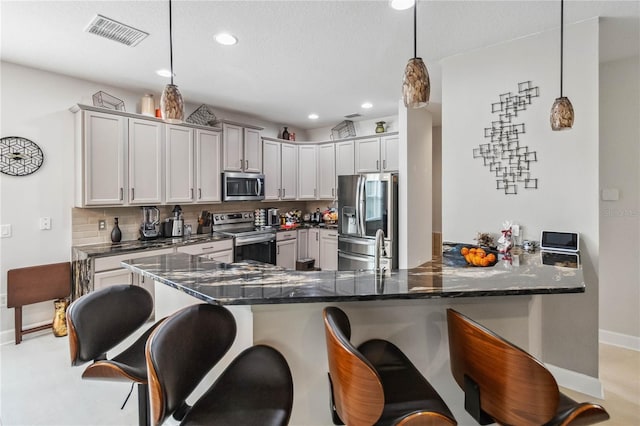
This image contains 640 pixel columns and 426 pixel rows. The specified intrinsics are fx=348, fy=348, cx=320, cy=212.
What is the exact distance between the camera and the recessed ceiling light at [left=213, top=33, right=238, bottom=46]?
8.87 ft

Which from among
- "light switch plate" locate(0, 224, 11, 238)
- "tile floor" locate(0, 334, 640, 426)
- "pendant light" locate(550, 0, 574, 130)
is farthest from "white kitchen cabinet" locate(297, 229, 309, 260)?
"pendant light" locate(550, 0, 574, 130)

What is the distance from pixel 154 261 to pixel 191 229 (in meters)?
2.76

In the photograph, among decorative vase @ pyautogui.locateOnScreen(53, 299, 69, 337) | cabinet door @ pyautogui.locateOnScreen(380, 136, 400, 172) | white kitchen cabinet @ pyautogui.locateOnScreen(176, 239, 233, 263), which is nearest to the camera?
decorative vase @ pyautogui.locateOnScreen(53, 299, 69, 337)

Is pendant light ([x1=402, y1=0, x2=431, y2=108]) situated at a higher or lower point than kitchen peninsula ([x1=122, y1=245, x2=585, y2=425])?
higher

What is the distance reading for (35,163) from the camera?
3.42 meters

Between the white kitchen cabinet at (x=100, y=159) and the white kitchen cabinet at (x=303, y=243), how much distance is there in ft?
8.86

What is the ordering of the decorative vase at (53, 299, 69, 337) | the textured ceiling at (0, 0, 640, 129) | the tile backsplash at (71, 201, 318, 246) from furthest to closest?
the tile backsplash at (71, 201, 318, 246) → the decorative vase at (53, 299, 69, 337) → the textured ceiling at (0, 0, 640, 129)

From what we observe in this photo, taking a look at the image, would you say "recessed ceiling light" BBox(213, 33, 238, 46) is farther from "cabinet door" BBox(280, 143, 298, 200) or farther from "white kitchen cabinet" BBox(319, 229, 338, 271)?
"white kitchen cabinet" BBox(319, 229, 338, 271)

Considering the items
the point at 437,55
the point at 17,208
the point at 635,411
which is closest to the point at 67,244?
the point at 17,208

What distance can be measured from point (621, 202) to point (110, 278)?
16.1 ft

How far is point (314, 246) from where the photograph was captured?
18.9 ft

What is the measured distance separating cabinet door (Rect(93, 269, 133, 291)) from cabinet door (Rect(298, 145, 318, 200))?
305 cm

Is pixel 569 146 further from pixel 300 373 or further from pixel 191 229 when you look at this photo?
pixel 191 229

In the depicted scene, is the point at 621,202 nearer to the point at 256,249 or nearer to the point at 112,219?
the point at 256,249
